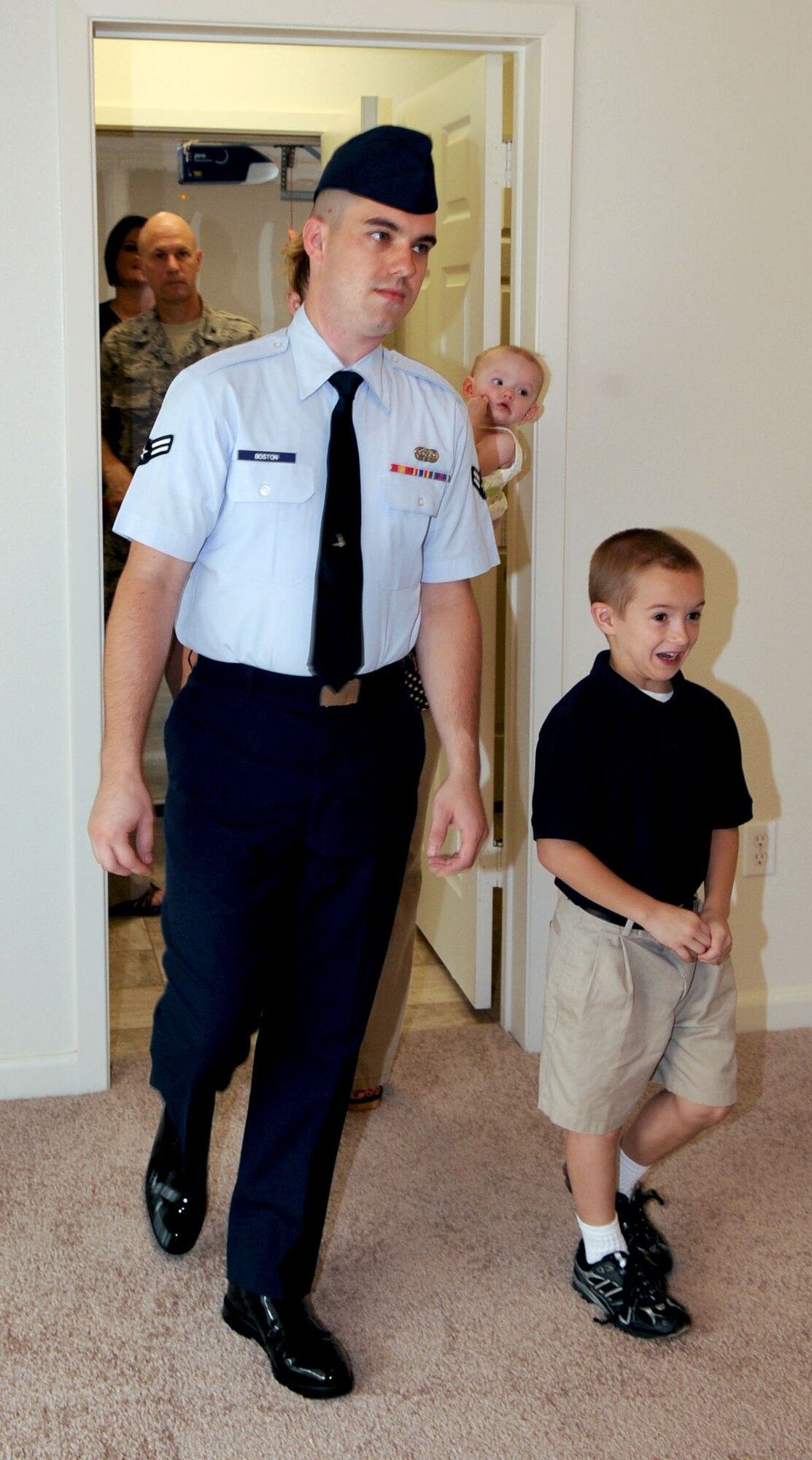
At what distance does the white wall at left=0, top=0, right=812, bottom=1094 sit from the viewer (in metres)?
2.41

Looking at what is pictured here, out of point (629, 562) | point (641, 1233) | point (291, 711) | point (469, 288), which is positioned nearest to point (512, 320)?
point (469, 288)

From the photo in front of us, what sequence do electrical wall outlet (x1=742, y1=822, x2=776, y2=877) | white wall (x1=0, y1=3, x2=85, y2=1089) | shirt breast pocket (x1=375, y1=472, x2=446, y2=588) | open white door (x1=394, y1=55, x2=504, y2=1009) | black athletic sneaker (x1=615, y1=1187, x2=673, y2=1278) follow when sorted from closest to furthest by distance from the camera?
shirt breast pocket (x1=375, y1=472, x2=446, y2=588) → black athletic sneaker (x1=615, y1=1187, x2=673, y2=1278) → white wall (x1=0, y1=3, x2=85, y2=1089) → open white door (x1=394, y1=55, x2=504, y2=1009) → electrical wall outlet (x1=742, y1=822, x2=776, y2=877)

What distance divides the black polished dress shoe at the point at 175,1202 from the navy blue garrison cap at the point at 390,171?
132cm

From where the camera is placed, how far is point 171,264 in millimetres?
3209

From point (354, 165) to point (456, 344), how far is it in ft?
4.30

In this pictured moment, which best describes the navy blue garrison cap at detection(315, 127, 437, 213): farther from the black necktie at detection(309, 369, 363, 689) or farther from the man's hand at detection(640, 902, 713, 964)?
the man's hand at detection(640, 902, 713, 964)

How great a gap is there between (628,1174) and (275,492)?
3.77 feet

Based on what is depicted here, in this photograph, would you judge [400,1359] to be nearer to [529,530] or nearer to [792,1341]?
[792,1341]

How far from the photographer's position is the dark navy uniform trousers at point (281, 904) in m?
1.70

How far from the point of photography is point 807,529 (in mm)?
2807

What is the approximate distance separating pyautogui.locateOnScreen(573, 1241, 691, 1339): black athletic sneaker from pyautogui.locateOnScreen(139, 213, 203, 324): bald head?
228 cm

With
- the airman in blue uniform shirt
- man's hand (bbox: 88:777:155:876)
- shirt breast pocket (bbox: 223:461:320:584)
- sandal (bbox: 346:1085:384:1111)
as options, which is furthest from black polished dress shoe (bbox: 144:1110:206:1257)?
shirt breast pocket (bbox: 223:461:320:584)

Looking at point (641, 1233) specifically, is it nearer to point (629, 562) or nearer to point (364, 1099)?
point (364, 1099)

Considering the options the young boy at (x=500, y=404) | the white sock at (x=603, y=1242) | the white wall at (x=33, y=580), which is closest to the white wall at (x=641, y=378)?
the white wall at (x=33, y=580)
